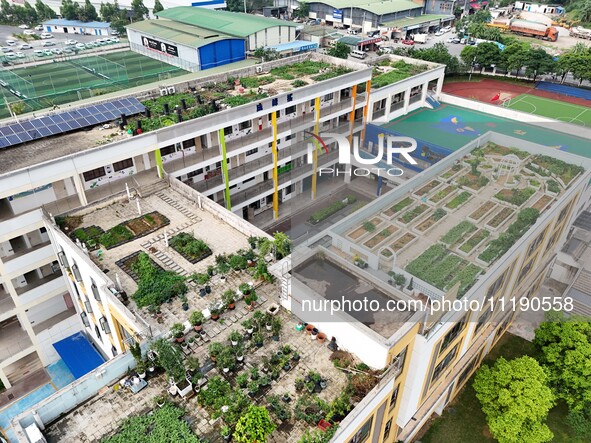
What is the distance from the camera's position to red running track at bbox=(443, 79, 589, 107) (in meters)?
87.5

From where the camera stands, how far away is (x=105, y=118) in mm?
39375

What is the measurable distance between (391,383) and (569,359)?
17051mm

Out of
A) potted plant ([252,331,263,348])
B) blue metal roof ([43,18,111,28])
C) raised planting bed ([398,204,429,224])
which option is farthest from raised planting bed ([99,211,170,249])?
blue metal roof ([43,18,111,28])

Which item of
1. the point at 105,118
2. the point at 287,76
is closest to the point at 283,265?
the point at 105,118

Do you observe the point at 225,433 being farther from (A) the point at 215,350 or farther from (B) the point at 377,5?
(B) the point at 377,5

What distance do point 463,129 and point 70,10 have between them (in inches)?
5386

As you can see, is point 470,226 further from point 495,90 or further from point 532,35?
point 532,35

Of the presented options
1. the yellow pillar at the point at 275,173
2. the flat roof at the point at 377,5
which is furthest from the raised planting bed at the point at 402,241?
the flat roof at the point at 377,5

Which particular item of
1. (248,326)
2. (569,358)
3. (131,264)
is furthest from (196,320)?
(569,358)

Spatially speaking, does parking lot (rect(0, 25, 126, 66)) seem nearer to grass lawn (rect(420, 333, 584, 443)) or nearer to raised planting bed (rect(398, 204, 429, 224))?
raised planting bed (rect(398, 204, 429, 224))

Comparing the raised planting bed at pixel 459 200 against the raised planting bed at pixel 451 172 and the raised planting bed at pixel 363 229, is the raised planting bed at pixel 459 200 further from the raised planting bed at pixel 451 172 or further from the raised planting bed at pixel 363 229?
the raised planting bed at pixel 363 229

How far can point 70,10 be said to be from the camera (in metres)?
140

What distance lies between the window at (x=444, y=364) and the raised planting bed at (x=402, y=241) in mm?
7455

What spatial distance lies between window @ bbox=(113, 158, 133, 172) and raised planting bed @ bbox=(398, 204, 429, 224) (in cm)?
2372
